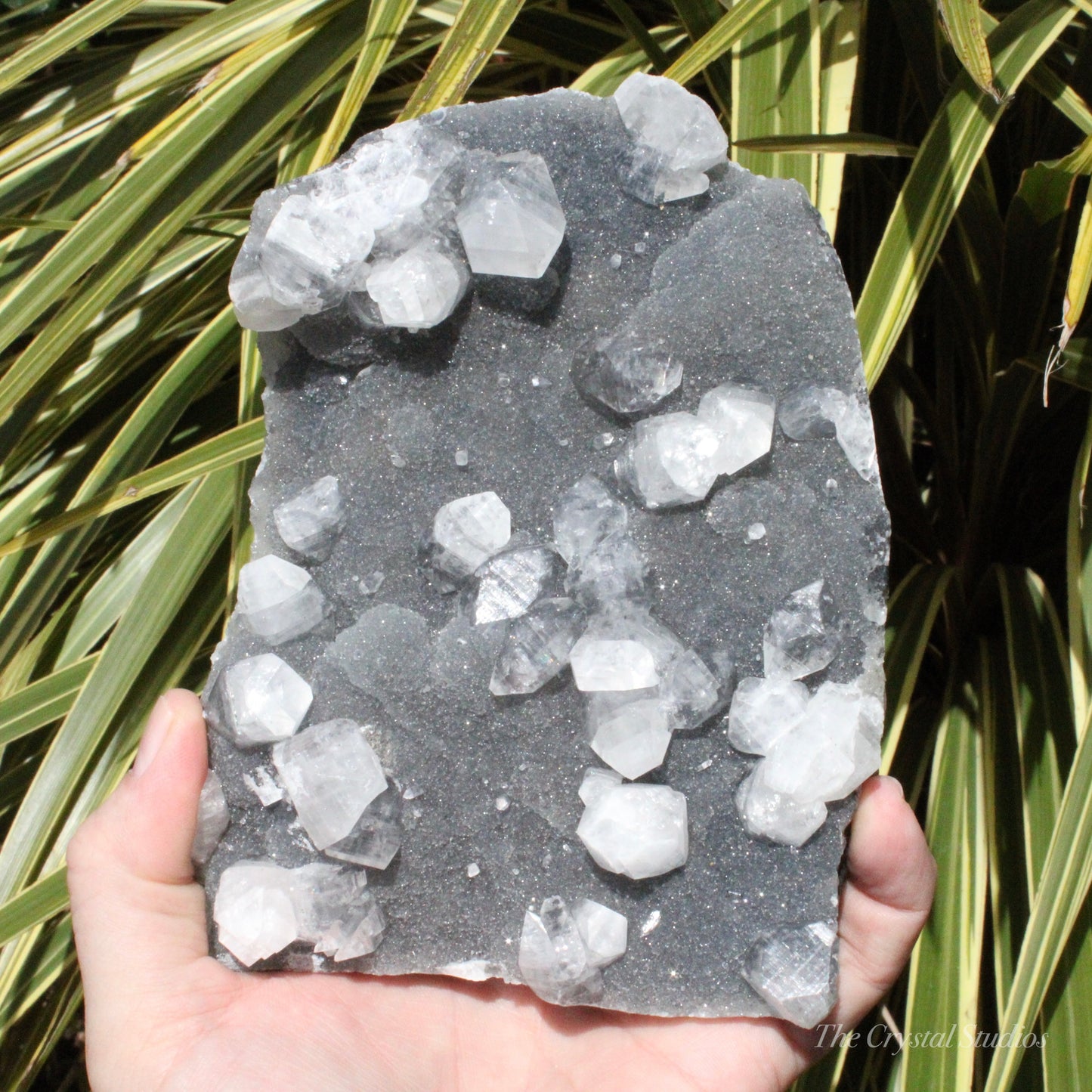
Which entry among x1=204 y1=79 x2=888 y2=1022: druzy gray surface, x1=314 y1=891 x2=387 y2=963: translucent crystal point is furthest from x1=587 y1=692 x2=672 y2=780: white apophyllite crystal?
x1=314 y1=891 x2=387 y2=963: translucent crystal point

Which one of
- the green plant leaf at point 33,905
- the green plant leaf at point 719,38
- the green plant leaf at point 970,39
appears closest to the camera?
the green plant leaf at point 970,39

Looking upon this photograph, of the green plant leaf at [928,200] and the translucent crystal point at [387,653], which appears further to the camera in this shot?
the green plant leaf at [928,200]

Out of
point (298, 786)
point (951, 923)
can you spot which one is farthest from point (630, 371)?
point (951, 923)

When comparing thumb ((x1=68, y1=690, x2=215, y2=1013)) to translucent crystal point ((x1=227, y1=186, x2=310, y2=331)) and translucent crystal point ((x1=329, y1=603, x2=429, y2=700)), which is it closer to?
translucent crystal point ((x1=329, y1=603, x2=429, y2=700))

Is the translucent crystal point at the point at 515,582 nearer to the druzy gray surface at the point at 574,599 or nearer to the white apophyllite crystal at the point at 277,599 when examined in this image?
the druzy gray surface at the point at 574,599

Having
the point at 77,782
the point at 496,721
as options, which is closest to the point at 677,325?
the point at 496,721

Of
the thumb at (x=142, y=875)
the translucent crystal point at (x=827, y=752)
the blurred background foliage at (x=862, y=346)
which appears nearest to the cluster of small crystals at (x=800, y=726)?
the translucent crystal point at (x=827, y=752)
